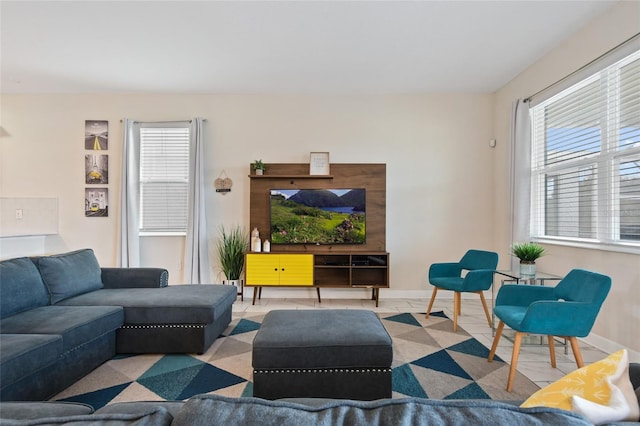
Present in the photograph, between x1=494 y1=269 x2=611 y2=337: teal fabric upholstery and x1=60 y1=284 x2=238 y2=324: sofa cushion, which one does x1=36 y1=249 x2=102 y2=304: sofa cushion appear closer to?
x1=60 y1=284 x2=238 y2=324: sofa cushion

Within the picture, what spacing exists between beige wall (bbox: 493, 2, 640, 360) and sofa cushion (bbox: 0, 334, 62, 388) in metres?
4.04

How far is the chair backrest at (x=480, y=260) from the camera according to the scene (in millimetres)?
3614

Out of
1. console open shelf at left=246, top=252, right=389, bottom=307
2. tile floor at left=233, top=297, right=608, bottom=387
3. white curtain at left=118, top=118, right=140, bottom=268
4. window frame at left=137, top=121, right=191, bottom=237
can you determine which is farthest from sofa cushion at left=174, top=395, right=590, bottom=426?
white curtain at left=118, top=118, right=140, bottom=268

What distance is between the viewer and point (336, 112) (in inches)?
183

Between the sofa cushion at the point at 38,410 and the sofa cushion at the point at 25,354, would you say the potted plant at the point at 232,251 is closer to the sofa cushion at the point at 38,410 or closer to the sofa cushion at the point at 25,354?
the sofa cushion at the point at 25,354

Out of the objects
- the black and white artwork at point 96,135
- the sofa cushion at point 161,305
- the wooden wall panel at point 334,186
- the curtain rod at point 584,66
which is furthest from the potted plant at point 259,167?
the curtain rod at point 584,66

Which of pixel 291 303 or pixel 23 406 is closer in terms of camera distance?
pixel 23 406

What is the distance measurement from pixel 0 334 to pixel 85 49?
288 centimetres

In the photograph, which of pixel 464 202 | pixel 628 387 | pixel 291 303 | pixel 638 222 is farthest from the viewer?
pixel 464 202

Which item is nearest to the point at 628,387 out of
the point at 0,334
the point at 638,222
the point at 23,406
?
the point at 23,406

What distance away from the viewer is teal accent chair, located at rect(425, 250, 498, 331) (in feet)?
10.8

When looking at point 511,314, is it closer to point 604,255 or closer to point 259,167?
point 604,255

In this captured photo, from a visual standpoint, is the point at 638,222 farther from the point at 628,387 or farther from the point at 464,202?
the point at 628,387

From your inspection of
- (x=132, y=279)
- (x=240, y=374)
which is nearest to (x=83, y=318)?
(x=132, y=279)
